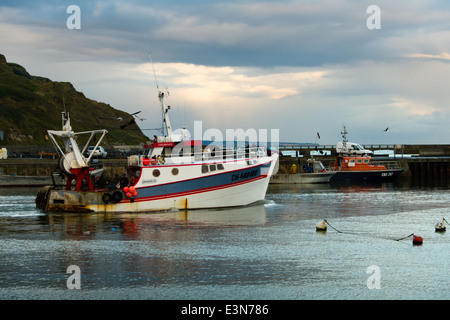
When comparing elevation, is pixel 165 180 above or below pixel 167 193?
above

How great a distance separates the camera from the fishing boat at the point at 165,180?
38688 mm

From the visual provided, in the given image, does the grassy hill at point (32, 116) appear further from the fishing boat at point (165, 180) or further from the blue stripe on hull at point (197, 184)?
the blue stripe on hull at point (197, 184)

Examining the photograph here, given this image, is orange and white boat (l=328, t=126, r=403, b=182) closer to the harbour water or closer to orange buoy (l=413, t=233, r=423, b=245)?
the harbour water

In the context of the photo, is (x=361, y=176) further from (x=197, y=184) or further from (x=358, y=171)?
(x=197, y=184)

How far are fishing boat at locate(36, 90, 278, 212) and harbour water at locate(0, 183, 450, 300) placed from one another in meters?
0.93

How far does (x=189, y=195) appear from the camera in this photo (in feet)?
130

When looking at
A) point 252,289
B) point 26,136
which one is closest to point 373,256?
point 252,289

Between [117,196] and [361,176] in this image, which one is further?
[361,176]

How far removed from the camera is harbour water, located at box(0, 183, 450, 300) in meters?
20.0

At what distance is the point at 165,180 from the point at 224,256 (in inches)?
563

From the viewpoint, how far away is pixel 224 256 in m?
25.2

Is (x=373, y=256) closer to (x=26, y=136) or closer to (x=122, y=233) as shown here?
(x=122, y=233)

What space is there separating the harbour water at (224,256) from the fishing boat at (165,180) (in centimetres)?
93

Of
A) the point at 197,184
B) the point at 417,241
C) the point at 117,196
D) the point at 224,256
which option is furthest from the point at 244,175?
the point at 224,256
